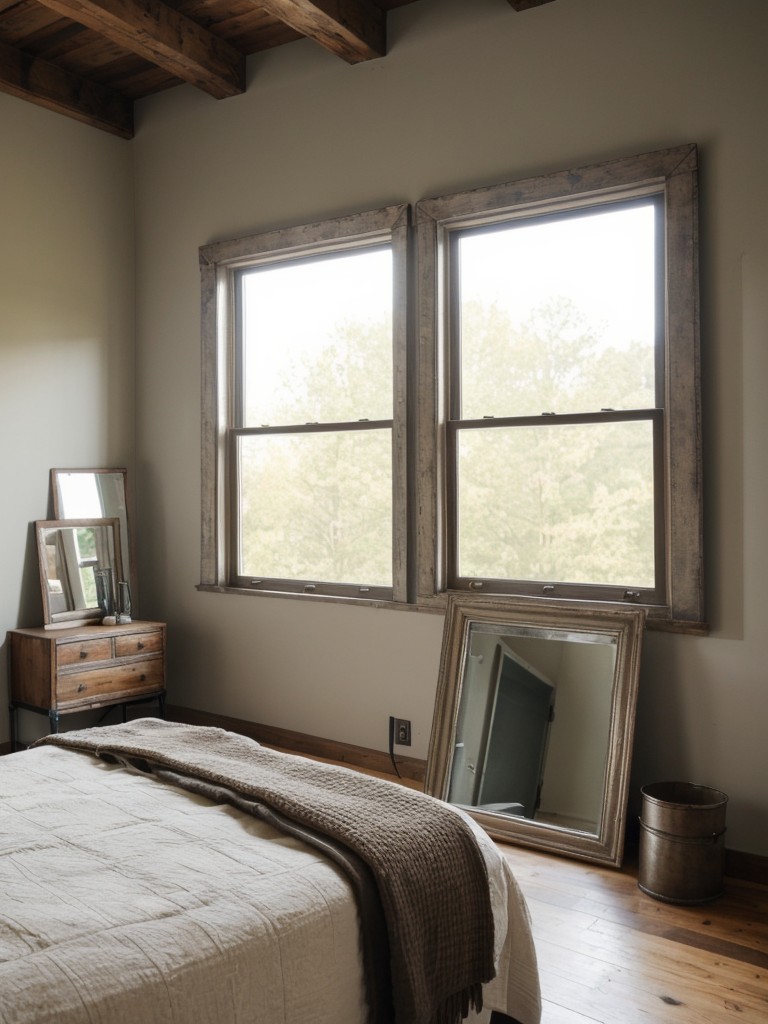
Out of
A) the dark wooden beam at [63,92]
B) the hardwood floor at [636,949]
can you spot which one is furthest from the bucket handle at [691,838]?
the dark wooden beam at [63,92]

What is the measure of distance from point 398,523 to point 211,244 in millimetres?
1860

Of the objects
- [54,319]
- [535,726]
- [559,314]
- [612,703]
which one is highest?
[54,319]

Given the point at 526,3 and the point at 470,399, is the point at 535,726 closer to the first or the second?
the point at 470,399

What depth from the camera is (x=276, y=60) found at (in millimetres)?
4480

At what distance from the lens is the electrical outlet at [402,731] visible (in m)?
4.05

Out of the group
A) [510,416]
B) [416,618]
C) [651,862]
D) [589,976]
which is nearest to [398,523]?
[416,618]

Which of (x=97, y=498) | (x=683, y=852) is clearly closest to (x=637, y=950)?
(x=683, y=852)

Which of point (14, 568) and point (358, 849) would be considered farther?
point (14, 568)

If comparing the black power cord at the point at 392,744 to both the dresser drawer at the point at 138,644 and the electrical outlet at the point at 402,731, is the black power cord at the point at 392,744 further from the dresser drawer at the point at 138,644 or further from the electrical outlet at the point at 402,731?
the dresser drawer at the point at 138,644

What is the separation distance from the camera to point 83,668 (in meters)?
4.30

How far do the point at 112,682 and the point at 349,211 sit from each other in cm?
251

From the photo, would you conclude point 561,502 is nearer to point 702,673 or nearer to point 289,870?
point 702,673

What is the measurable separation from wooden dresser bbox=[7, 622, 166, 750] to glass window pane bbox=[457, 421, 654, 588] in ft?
5.62

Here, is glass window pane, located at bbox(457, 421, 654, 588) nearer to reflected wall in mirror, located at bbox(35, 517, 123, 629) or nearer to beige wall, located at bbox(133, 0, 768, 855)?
beige wall, located at bbox(133, 0, 768, 855)
